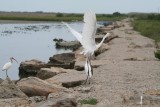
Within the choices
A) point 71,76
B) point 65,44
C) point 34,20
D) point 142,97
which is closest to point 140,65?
point 71,76

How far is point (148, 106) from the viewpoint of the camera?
35.2 feet

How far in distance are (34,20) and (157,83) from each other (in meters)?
130

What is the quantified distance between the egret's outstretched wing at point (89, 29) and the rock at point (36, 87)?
1.61m

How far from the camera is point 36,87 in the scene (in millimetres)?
12438

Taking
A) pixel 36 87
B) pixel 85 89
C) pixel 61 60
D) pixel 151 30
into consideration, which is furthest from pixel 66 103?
pixel 151 30

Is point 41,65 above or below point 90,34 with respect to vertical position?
below

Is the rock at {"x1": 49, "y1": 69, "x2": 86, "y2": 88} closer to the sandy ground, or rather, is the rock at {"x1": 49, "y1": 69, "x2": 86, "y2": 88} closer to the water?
the sandy ground

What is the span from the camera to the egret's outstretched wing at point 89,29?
12.5 m

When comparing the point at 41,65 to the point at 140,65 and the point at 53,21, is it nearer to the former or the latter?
the point at 140,65

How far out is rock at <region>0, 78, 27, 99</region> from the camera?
12.2m

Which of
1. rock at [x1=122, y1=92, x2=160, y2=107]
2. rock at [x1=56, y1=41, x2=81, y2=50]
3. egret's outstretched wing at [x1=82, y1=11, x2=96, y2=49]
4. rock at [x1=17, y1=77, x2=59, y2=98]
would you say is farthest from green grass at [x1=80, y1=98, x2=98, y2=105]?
rock at [x1=56, y1=41, x2=81, y2=50]

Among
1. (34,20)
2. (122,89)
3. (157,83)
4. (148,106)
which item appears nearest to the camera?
(148,106)

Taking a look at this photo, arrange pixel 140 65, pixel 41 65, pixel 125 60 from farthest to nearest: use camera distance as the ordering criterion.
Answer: pixel 41 65
pixel 125 60
pixel 140 65

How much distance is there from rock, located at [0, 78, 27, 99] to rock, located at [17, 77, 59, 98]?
1.13 ft
